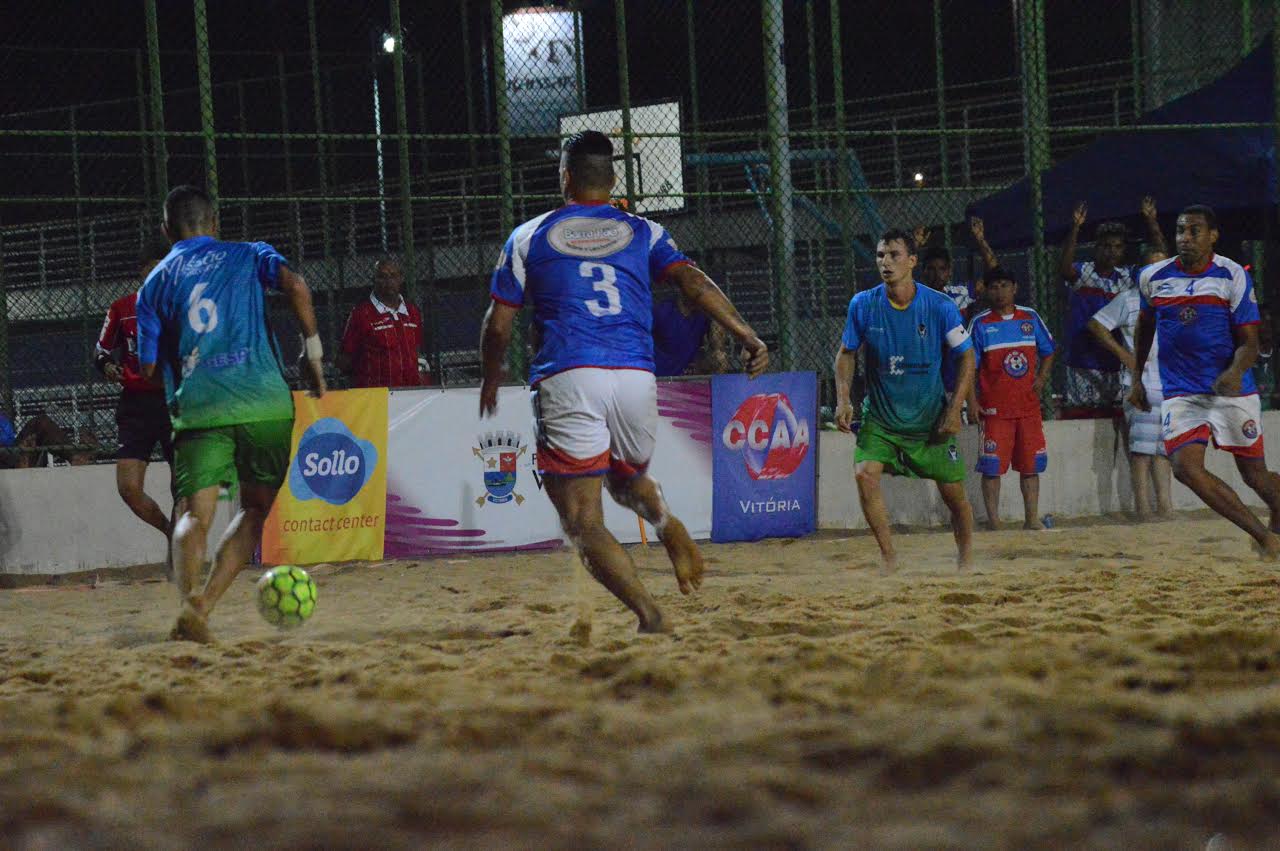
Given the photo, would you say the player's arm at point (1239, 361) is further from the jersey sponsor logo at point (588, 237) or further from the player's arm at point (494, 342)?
the player's arm at point (494, 342)

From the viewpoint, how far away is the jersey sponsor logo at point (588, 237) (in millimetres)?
5688

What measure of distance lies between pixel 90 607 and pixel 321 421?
84.4 inches

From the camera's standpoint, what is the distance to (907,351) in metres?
8.05

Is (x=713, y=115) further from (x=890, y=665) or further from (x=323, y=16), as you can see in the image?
(x=890, y=665)

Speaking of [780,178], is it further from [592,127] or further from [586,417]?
[586,417]

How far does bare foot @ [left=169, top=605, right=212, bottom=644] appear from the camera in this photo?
6.00 metres

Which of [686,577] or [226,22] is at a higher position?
[226,22]

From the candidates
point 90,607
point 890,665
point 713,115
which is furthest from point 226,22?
point 890,665

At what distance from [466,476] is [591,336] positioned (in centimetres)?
451

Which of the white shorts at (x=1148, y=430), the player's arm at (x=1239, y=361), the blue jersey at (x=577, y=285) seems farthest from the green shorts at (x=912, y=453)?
the white shorts at (x=1148, y=430)

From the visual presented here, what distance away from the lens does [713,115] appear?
18.4 metres

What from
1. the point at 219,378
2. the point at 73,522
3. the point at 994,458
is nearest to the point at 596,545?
the point at 219,378

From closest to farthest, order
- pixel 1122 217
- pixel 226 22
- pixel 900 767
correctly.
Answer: pixel 900 767 < pixel 1122 217 < pixel 226 22

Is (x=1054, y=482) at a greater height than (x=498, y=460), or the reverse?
(x=498, y=460)
